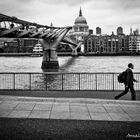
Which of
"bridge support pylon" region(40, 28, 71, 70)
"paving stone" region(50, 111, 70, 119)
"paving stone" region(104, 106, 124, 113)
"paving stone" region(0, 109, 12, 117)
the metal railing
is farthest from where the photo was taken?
"bridge support pylon" region(40, 28, 71, 70)

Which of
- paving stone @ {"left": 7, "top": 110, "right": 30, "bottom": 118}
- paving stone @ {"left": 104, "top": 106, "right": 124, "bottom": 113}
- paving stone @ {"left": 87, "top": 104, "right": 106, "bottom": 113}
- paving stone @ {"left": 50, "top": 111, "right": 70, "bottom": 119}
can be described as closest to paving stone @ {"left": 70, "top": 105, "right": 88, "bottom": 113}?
paving stone @ {"left": 87, "top": 104, "right": 106, "bottom": 113}

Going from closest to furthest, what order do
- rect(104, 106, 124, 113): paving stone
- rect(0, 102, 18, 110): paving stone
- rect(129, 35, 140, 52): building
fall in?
rect(104, 106, 124, 113): paving stone
rect(0, 102, 18, 110): paving stone
rect(129, 35, 140, 52): building

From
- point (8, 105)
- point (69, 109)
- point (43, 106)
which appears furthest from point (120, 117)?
point (8, 105)

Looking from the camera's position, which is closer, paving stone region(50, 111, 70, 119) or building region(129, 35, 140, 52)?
paving stone region(50, 111, 70, 119)

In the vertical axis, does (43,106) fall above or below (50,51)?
below

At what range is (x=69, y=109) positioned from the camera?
25.0ft

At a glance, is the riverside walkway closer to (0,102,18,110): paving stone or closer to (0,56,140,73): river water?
(0,102,18,110): paving stone

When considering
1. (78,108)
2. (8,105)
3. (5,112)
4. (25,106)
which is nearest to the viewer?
(5,112)

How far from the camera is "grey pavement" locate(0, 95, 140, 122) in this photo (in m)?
6.81

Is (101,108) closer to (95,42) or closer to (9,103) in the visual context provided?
(9,103)

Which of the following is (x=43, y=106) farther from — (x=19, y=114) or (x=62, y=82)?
(x=62, y=82)

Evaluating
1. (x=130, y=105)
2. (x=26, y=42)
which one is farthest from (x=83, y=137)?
(x=26, y=42)

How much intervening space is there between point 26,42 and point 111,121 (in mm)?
187666

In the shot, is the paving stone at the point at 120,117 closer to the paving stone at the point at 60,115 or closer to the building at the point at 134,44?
the paving stone at the point at 60,115
